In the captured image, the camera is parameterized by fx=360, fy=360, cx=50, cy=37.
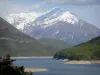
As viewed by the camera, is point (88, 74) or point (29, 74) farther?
point (88, 74)

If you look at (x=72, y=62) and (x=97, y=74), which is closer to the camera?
(x=97, y=74)

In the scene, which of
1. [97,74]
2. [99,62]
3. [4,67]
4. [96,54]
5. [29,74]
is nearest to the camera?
[4,67]

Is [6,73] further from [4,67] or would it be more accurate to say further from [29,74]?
[29,74]

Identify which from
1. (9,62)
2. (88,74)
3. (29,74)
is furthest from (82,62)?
(9,62)

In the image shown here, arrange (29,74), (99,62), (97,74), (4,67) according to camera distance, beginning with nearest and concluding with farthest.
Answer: (4,67), (29,74), (97,74), (99,62)

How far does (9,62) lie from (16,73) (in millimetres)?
7161

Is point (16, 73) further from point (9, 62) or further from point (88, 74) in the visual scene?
point (88, 74)

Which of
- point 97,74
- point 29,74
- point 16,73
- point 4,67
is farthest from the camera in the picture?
point 97,74

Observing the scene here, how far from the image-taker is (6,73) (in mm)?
47281

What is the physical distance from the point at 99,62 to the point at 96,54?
1311 centimetres

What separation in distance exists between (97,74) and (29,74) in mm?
49320

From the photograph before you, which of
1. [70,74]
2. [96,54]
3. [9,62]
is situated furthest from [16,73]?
[96,54]

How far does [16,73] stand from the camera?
149ft

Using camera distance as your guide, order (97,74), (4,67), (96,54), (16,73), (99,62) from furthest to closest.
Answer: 1. (96,54)
2. (99,62)
3. (97,74)
4. (4,67)
5. (16,73)
